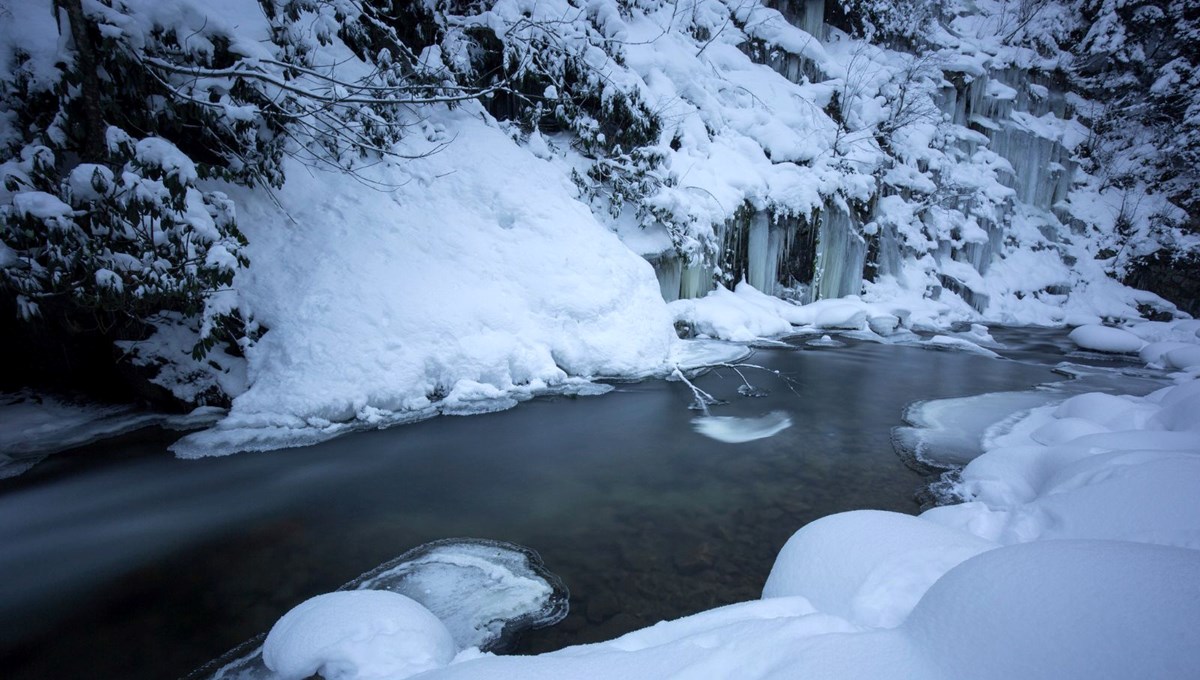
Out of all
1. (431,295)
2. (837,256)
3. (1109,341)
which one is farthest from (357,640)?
(1109,341)

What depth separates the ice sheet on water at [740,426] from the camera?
4465 mm

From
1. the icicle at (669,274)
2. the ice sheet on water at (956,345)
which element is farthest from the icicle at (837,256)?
the icicle at (669,274)

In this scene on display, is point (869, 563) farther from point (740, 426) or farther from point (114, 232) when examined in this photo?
point (114, 232)

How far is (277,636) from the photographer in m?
1.75

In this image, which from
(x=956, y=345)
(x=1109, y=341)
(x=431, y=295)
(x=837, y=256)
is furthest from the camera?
(x=837, y=256)

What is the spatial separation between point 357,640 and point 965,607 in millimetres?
1839

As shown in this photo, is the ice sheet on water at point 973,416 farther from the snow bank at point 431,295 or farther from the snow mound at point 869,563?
the snow bank at point 431,295

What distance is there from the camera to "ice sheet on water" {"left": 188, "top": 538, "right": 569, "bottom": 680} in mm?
2021

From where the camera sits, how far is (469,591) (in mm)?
2391

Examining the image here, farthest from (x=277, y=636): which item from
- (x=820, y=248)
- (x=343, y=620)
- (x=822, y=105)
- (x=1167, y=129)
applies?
(x=1167, y=129)

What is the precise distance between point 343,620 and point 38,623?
1.83m

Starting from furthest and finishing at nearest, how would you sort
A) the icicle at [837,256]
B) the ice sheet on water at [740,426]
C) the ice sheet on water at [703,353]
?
the icicle at [837,256], the ice sheet on water at [703,353], the ice sheet on water at [740,426]

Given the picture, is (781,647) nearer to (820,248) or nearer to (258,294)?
(258,294)

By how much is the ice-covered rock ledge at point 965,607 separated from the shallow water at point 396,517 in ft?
2.70
